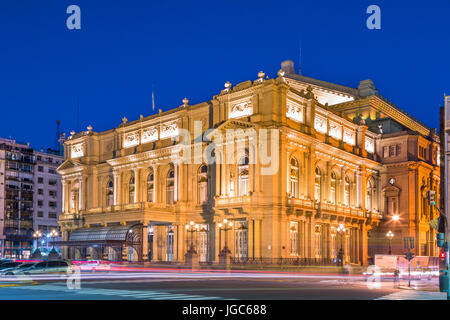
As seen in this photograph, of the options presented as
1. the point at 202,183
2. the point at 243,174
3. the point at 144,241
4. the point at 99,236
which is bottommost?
the point at 144,241

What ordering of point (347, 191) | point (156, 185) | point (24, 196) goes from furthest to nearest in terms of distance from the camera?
point (24, 196) → point (347, 191) → point (156, 185)

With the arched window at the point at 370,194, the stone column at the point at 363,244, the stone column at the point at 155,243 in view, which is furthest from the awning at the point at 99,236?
the arched window at the point at 370,194

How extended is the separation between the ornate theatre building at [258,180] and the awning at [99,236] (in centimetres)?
17

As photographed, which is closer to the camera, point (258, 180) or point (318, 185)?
point (258, 180)

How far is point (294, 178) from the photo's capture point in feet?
209

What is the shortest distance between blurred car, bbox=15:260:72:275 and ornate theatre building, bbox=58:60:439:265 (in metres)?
22.3

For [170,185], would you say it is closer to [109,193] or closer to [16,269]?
[109,193]

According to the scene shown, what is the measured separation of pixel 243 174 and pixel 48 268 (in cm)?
2990

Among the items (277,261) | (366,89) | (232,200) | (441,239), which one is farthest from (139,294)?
(366,89)

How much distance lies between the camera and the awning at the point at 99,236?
210 ft

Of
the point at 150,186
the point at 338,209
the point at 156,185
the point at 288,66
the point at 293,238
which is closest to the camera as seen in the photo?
the point at 293,238

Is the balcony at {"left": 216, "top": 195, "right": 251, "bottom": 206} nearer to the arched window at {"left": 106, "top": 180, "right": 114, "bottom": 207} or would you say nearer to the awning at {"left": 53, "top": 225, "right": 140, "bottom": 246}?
the awning at {"left": 53, "top": 225, "right": 140, "bottom": 246}
